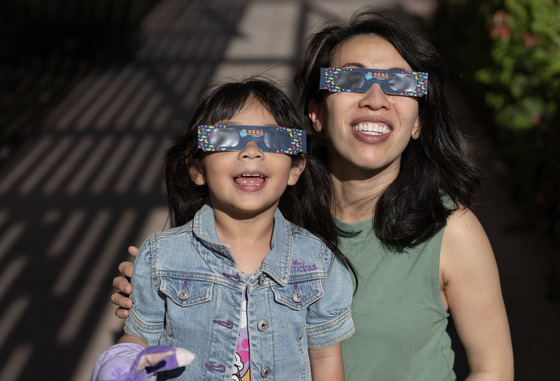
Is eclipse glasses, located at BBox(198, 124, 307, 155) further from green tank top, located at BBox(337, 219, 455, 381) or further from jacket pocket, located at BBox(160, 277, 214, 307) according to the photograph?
green tank top, located at BBox(337, 219, 455, 381)

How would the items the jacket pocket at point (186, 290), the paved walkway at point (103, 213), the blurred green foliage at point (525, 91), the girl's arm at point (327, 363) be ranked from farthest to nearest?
the blurred green foliage at point (525, 91), the paved walkway at point (103, 213), the girl's arm at point (327, 363), the jacket pocket at point (186, 290)

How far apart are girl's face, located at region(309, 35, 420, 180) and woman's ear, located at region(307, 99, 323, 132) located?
2.7 inches

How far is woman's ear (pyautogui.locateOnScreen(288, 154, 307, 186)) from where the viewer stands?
6.53ft

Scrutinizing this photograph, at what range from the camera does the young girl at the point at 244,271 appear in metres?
1.79

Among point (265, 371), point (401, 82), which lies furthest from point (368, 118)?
point (265, 371)

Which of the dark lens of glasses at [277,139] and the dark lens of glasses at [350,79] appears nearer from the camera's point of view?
the dark lens of glasses at [277,139]

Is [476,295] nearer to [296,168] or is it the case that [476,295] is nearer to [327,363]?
[327,363]

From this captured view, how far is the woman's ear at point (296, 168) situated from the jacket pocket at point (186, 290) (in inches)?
16.5

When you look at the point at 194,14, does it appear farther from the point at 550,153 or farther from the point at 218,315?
the point at 218,315

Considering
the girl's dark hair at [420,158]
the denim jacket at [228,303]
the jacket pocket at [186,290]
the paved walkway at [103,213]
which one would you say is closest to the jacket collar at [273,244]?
the denim jacket at [228,303]

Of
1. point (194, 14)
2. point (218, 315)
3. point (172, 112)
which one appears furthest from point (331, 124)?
point (194, 14)

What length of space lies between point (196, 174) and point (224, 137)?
0.68 feet

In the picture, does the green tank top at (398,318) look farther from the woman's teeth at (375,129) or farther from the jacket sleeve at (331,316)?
the woman's teeth at (375,129)

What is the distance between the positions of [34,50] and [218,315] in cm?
757
